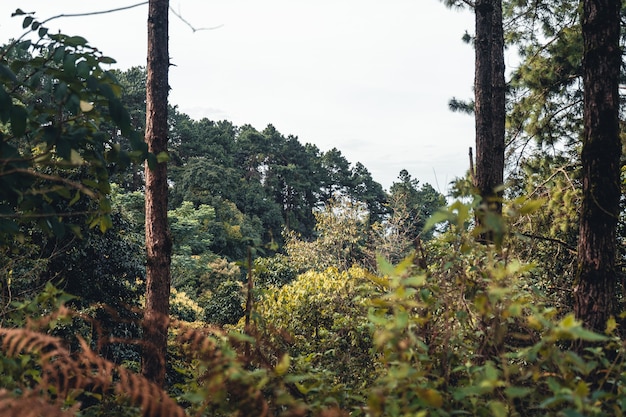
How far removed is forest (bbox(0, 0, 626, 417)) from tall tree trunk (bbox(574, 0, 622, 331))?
1 cm

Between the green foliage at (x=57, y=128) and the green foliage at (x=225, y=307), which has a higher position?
the green foliage at (x=57, y=128)

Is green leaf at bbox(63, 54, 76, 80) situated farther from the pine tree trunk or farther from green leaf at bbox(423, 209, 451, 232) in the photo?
the pine tree trunk

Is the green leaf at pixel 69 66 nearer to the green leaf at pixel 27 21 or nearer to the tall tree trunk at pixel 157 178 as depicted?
the green leaf at pixel 27 21

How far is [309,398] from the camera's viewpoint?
2.07 metres

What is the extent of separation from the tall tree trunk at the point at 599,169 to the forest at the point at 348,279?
0.03 ft

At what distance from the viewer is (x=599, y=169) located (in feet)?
10.5

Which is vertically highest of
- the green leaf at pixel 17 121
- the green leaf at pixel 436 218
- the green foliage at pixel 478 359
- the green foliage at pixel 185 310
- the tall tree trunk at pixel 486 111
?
the tall tree trunk at pixel 486 111

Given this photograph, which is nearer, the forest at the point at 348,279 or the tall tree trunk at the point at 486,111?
the forest at the point at 348,279

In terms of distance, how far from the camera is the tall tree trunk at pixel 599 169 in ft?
10.2

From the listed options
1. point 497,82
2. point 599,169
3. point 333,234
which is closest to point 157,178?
point 599,169

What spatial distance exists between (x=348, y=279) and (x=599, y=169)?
20.5ft

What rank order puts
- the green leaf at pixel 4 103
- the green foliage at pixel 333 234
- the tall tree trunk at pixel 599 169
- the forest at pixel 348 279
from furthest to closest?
the green foliage at pixel 333 234, the tall tree trunk at pixel 599 169, the green leaf at pixel 4 103, the forest at pixel 348 279

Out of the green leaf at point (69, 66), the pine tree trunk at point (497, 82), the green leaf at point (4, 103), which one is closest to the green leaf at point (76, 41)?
the green leaf at point (69, 66)

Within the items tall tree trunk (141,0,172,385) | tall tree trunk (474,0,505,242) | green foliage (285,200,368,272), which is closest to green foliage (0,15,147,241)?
tall tree trunk (141,0,172,385)
